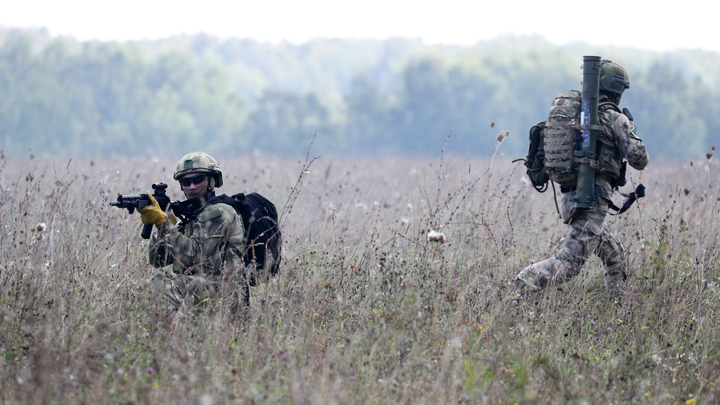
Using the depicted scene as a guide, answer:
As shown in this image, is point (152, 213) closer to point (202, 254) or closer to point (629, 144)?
point (202, 254)

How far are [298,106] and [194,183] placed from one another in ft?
167

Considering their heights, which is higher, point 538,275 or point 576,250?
point 576,250

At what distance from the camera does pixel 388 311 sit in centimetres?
372

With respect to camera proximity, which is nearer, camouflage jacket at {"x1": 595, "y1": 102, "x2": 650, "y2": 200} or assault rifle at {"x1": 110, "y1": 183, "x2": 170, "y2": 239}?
assault rifle at {"x1": 110, "y1": 183, "x2": 170, "y2": 239}

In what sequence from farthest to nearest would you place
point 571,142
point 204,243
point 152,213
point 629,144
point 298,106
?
1. point 298,106
2. point 571,142
3. point 629,144
4. point 204,243
5. point 152,213

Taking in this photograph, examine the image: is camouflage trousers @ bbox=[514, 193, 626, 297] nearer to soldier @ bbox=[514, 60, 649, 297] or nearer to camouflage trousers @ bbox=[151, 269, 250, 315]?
soldier @ bbox=[514, 60, 649, 297]

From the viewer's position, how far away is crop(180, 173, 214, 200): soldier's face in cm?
393

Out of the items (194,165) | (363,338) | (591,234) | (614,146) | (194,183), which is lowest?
(363,338)

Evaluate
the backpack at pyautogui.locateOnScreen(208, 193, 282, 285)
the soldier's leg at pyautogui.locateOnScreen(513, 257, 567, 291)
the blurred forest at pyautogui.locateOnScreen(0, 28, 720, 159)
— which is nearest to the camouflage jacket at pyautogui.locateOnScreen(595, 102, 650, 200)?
the soldier's leg at pyautogui.locateOnScreen(513, 257, 567, 291)

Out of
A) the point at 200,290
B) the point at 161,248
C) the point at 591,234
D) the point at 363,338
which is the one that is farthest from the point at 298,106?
the point at 363,338

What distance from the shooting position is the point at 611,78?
4461 mm

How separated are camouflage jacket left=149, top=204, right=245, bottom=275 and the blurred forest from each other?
4028cm

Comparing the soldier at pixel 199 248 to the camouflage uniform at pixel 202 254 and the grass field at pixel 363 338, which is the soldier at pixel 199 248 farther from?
the grass field at pixel 363 338

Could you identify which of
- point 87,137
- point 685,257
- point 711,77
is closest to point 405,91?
point 87,137
